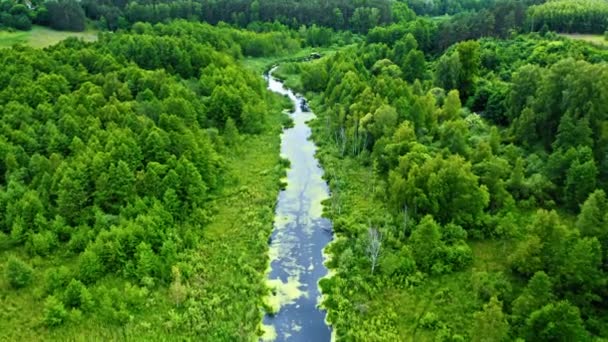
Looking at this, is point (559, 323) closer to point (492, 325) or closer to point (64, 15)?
point (492, 325)

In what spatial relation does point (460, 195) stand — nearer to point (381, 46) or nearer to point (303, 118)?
point (303, 118)

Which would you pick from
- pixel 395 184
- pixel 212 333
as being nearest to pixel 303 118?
pixel 395 184

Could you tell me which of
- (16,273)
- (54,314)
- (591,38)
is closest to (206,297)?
(54,314)

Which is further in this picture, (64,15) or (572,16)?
(64,15)

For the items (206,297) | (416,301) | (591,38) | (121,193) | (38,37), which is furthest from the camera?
(38,37)

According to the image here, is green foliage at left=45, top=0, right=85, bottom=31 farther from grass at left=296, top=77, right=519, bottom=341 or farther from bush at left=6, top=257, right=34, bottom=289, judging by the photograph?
grass at left=296, top=77, right=519, bottom=341

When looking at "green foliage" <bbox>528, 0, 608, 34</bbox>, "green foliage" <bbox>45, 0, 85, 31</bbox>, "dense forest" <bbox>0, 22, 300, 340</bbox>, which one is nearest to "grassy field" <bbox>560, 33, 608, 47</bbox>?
"green foliage" <bbox>528, 0, 608, 34</bbox>
